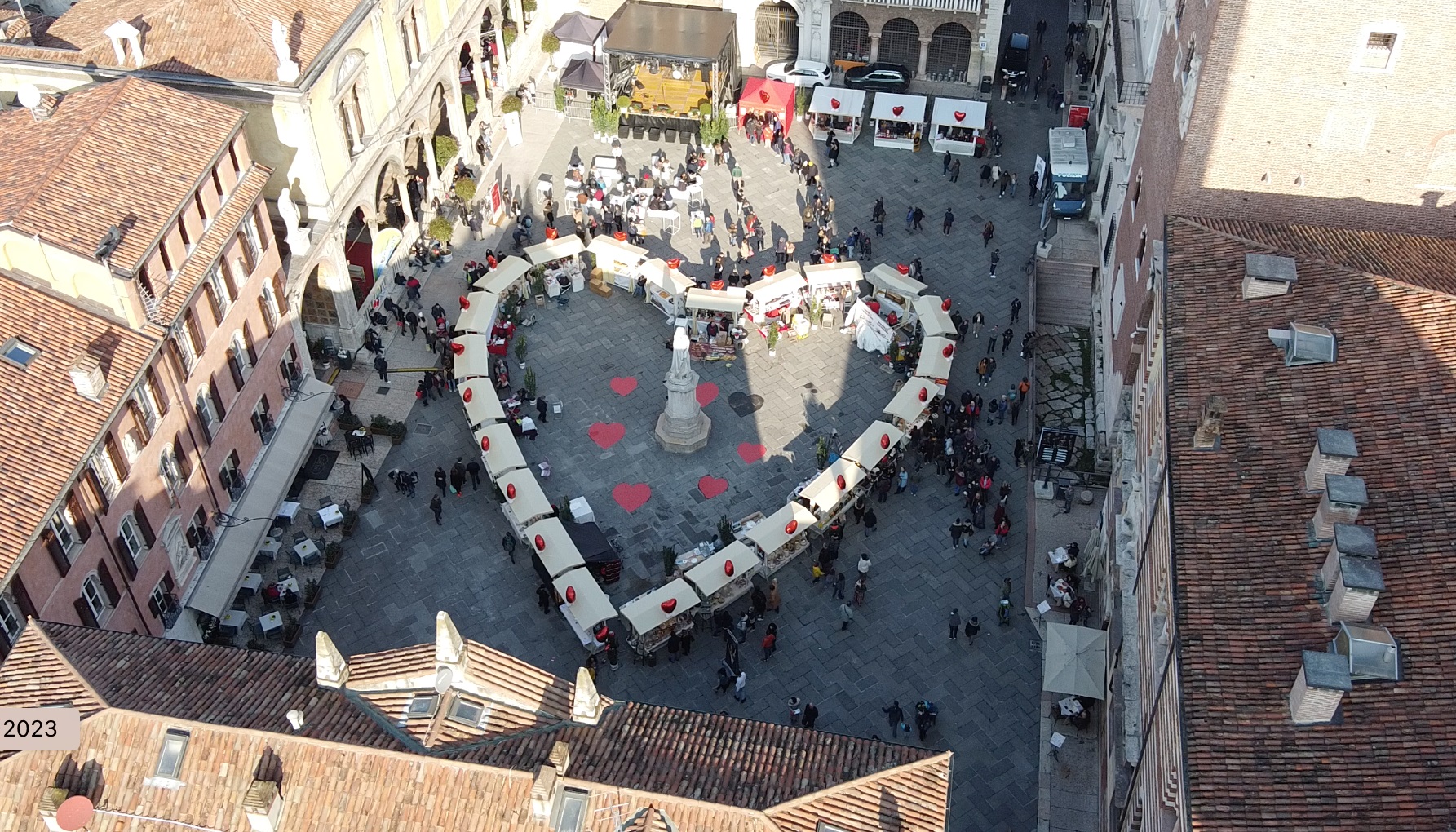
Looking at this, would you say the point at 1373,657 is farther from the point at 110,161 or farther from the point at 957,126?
the point at 957,126

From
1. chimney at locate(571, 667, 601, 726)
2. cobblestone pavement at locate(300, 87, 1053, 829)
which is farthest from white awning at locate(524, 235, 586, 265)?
chimney at locate(571, 667, 601, 726)

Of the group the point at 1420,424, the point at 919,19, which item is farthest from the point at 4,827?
the point at 919,19

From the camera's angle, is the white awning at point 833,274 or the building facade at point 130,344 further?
the white awning at point 833,274

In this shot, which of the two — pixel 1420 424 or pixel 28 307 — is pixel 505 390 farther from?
pixel 1420 424

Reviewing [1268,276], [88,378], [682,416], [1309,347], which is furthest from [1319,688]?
[88,378]

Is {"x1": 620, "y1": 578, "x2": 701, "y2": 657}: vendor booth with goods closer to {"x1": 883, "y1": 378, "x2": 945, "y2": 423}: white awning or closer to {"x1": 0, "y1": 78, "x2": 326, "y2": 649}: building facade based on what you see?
{"x1": 883, "y1": 378, "x2": 945, "y2": 423}: white awning

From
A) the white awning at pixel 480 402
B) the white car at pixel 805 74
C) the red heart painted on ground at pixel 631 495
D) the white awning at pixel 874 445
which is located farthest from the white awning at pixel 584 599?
the white car at pixel 805 74

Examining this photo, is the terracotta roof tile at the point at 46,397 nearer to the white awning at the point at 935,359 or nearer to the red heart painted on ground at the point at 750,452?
the red heart painted on ground at the point at 750,452
